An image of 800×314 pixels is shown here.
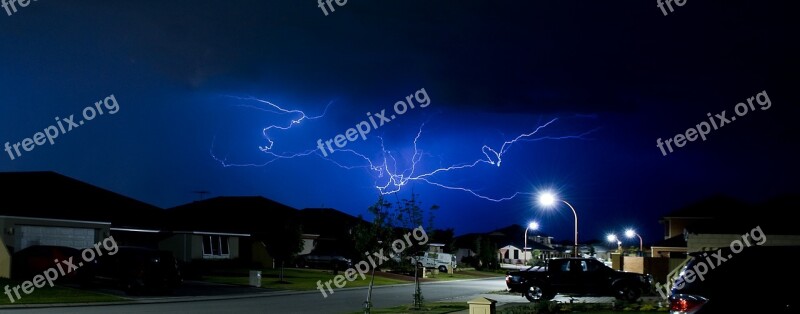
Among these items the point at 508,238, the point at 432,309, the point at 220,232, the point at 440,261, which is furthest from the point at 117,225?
the point at 508,238

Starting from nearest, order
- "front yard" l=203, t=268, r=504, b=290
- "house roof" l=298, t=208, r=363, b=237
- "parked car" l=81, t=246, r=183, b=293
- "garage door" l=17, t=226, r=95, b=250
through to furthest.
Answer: "parked car" l=81, t=246, r=183, b=293 → "garage door" l=17, t=226, r=95, b=250 → "front yard" l=203, t=268, r=504, b=290 → "house roof" l=298, t=208, r=363, b=237

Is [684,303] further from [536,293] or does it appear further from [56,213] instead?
[56,213]

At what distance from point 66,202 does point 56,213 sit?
2.85 m

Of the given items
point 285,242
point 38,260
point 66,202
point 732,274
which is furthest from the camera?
point 285,242

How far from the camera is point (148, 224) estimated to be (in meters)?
44.8

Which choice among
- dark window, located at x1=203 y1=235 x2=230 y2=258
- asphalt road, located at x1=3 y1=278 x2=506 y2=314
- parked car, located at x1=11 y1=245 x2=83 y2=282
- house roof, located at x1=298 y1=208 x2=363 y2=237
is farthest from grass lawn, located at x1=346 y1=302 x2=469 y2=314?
house roof, located at x1=298 y1=208 x2=363 y2=237

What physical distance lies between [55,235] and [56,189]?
6.68 meters

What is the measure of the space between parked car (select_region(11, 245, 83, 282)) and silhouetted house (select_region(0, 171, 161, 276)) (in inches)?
18.4

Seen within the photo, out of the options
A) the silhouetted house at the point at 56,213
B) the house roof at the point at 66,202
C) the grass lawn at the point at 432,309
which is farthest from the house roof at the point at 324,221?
the grass lawn at the point at 432,309

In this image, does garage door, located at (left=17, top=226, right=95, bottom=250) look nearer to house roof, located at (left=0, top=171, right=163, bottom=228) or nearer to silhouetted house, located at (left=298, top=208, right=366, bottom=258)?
house roof, located at (left=0, top=171, right=163, bottom=228)

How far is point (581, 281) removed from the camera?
98.9 feet

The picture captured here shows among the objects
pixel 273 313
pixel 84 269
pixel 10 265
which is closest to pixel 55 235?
pixel 10 265

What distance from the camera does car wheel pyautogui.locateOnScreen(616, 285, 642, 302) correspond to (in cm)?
2947

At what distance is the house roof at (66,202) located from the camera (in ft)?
114
